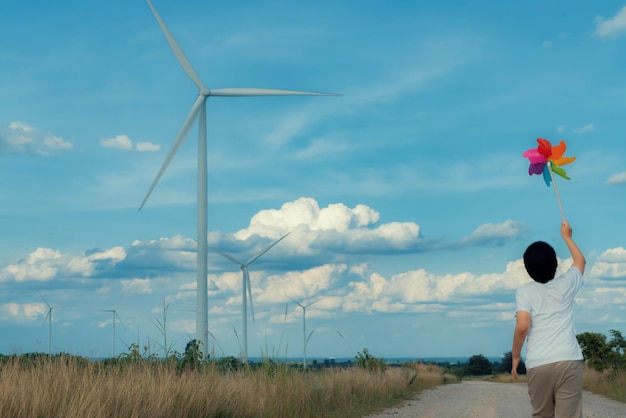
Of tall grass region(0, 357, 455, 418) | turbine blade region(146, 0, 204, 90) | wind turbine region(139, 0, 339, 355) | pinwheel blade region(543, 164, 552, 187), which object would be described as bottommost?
tall grass region(0, 357, 455, 418)

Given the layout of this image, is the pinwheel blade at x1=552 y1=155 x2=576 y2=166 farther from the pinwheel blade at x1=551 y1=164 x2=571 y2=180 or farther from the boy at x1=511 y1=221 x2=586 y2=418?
the boy at x1=511 y1=221 x2=586 y2=418

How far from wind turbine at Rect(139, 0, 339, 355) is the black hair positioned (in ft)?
61.0

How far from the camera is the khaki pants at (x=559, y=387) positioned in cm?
753

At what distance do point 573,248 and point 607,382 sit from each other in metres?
27.7

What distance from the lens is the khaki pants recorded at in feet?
24.7

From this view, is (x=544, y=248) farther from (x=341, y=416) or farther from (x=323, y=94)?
(x=323, y=94)

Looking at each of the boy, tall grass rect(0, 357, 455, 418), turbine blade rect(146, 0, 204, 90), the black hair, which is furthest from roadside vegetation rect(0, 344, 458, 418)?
turbine blade rect(146, 0, 204, 90)

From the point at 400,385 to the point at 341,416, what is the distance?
48.6 feet

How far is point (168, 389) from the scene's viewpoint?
1285 cm

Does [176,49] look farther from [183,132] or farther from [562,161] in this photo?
[562,161]

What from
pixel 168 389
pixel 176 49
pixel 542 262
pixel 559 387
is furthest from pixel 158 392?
pixel 176 49

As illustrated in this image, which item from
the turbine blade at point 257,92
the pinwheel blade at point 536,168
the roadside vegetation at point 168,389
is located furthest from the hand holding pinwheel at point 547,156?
the turbine blade at point 257,92

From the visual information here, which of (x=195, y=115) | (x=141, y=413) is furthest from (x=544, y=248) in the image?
(x=195, y=115)

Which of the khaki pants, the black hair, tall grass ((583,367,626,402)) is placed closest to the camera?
the khaki pants
